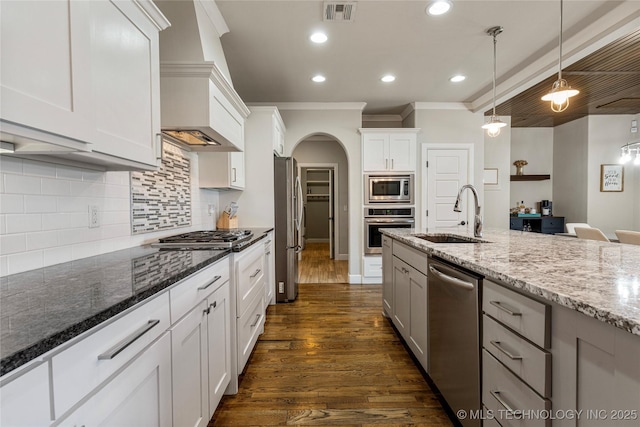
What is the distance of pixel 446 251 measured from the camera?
1597 mm

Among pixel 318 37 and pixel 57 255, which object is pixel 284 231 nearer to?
pixel 318 37

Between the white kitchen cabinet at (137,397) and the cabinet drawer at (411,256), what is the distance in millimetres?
1457

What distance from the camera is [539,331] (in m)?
0.95

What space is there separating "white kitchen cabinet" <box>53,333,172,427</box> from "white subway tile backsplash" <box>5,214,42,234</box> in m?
0.71

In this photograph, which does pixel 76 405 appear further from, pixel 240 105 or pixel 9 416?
pixel 240 105

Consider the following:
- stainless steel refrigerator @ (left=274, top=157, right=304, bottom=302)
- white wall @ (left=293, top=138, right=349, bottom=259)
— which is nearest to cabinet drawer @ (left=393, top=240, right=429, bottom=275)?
stainless steel refrigerator @ (left=274, top=157, right=304, bottom=302)

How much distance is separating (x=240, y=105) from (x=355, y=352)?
90.8 inches

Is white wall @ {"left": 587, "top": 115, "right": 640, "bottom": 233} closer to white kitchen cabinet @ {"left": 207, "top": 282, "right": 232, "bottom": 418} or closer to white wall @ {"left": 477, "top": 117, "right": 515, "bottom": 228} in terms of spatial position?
white wall @ {"left": 477, "top": 117, "right": 515, "bottom": 228}

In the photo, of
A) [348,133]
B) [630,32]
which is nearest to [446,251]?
[630,32]

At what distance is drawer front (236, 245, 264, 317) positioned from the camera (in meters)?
1.91

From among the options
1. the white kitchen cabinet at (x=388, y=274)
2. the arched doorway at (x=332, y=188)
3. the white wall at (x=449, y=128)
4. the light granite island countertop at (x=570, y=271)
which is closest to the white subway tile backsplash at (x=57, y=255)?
the light granite island countertop at (x=570, y=271)

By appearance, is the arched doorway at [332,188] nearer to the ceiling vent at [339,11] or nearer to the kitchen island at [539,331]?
the ceiling vent at [339,11]

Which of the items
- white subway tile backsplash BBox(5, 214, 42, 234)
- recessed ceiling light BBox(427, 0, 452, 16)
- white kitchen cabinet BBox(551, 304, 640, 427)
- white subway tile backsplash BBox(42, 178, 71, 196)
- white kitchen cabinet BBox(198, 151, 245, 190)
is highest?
recessed ceiling light BBox(427, 0, 452, 16)

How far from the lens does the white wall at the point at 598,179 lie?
5.10 meters
